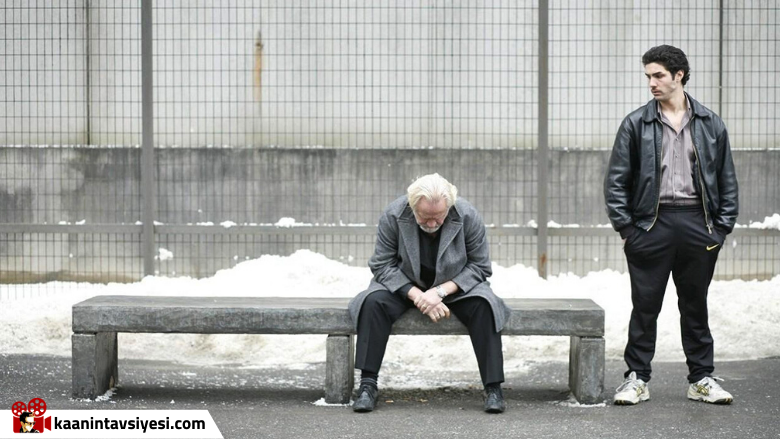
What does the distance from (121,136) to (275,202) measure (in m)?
1.62

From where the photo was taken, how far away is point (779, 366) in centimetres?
759

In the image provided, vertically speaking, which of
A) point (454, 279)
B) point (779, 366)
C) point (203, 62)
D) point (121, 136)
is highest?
point (203, 62)

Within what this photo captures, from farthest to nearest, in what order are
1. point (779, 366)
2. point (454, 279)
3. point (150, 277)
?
point (150, 277), point (779, 366), point (454, 279)

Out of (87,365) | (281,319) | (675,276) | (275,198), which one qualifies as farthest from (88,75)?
(675,276)

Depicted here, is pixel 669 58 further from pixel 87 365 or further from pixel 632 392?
pixel 87 365

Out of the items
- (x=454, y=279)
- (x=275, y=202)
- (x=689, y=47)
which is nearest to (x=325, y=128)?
(x=275, y=202)

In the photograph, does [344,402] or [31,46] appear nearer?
[344,402]

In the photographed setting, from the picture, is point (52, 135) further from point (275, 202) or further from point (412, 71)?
point (412, 71)

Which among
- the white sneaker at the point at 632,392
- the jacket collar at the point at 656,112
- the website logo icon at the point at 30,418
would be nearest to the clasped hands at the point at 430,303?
the white sneaker at the point at 632,392

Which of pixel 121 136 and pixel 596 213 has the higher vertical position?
pixel 121 136

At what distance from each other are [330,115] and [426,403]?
456cm

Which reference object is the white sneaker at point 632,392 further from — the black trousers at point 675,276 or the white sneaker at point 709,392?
the white sneaker at point 709,392

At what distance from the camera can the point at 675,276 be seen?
20.9 feet

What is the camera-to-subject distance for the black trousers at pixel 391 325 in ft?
20.0
